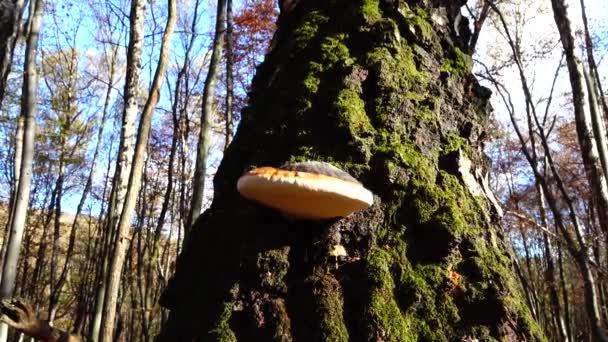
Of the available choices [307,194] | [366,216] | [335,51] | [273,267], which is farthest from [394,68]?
[273,267]

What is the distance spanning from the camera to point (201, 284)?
5.38 feet

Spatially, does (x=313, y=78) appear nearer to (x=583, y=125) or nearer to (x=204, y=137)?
(x=583, y=125)

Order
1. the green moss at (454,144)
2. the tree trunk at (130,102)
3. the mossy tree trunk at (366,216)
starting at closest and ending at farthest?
the mossy tree trunk at (366,216) < the green moss at (454,144) < the tree trunk at (130,102)

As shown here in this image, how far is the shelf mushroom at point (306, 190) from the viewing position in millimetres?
1346

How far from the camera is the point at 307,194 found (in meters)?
1.37

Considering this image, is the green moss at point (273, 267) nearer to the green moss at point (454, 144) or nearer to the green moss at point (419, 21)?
the green moss at point (454, 144)

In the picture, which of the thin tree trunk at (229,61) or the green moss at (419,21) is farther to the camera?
the thin tree trunk at (229,61)

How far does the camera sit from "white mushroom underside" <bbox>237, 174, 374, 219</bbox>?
134 centimetres

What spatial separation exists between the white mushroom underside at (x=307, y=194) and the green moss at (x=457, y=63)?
1.00 m

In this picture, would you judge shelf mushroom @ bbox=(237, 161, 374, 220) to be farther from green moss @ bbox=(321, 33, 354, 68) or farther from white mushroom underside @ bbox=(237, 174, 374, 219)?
green moss @ bbox=(321, 33, 354, 68)

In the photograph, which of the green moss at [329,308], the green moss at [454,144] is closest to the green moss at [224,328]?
the green moss at [329,308]

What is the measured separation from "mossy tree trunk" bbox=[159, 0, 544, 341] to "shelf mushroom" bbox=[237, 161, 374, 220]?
0.11 meters

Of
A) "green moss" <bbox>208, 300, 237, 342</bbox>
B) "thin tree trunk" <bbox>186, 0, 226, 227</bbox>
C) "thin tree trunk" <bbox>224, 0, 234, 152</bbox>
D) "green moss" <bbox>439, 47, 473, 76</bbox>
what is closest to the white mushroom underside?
"green moss" <bbox>208, 300, 237, 342</bbox>

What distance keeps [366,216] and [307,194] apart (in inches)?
14.4
